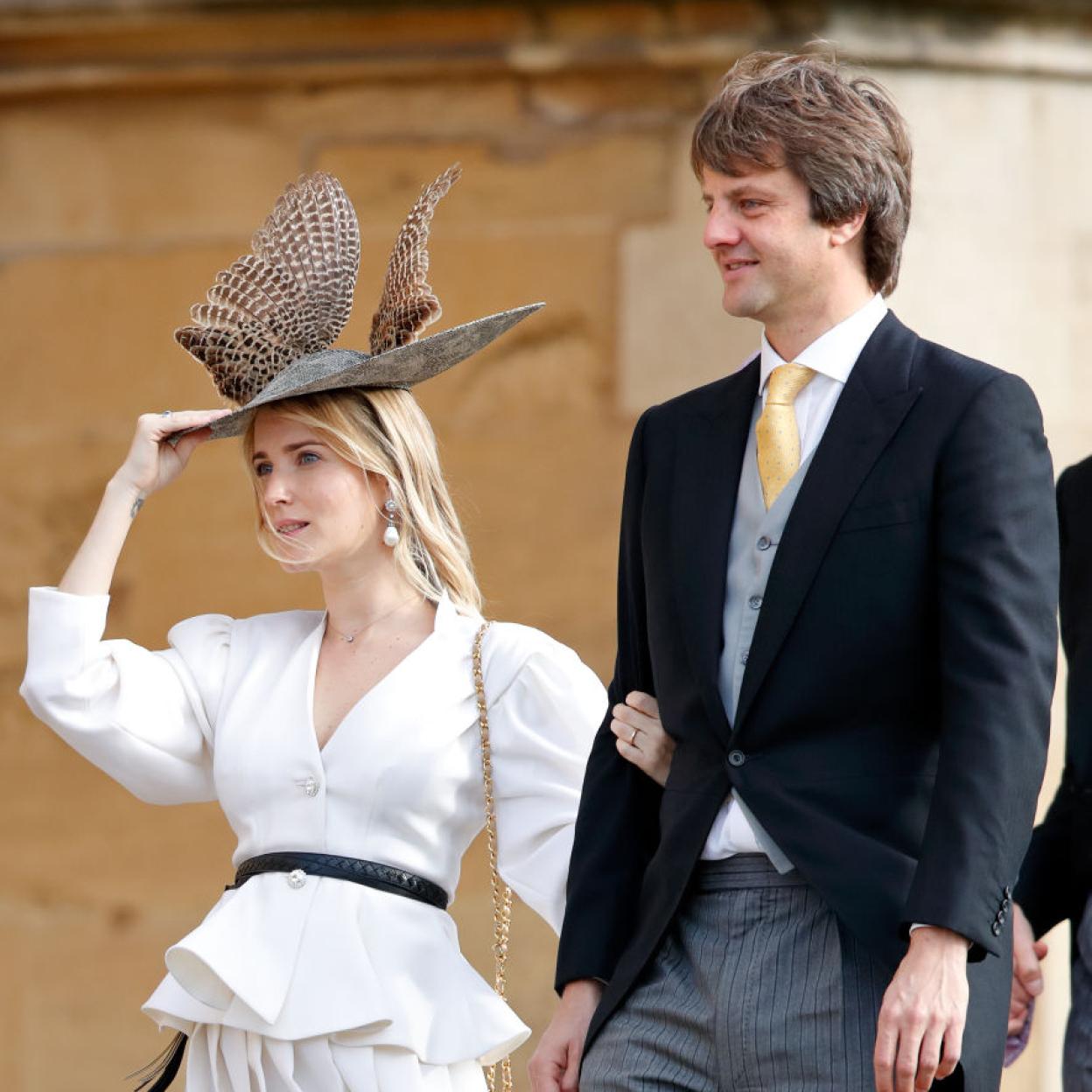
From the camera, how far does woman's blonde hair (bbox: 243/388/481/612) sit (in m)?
3.93

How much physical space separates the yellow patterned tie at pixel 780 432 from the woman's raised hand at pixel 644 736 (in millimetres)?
389

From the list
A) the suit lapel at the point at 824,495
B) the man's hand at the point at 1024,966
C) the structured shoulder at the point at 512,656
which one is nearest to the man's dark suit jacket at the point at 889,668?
the suit lapel at the point at 824,495

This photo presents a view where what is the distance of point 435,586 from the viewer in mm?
4082

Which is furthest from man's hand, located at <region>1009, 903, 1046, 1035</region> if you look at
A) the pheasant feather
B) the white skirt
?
the pheasant feather

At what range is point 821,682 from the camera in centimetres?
313

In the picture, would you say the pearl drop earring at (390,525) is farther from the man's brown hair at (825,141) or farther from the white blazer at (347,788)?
the man's brown hair at (825,141)

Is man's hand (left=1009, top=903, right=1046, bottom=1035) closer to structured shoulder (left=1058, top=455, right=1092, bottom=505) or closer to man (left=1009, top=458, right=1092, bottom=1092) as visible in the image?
man (left=1009, top=458, right=1092, bottom=1092)

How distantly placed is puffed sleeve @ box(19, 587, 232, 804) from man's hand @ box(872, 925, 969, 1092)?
1.54 meters

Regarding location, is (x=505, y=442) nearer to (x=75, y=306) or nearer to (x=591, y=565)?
(x=591, y=565)

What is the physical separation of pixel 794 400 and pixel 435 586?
975 millimetres

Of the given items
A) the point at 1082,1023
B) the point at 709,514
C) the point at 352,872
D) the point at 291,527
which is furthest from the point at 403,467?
the point at 1082,1023

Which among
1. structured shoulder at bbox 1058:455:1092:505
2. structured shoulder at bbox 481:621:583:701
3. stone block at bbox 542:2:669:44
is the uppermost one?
stone block at bbox 542:2:669:44

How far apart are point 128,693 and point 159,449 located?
0.45 metres

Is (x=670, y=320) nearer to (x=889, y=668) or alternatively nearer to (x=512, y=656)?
(x=512, y=656)
